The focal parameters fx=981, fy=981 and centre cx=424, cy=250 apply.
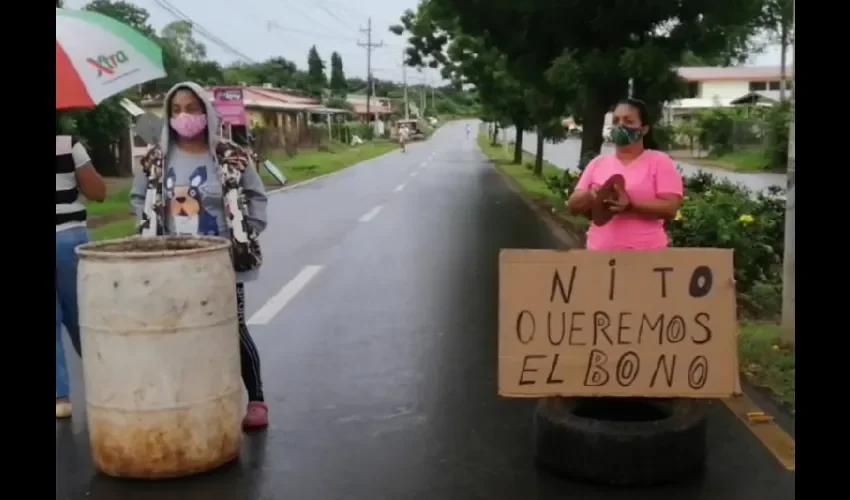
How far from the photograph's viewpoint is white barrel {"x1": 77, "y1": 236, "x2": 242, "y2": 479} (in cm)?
431

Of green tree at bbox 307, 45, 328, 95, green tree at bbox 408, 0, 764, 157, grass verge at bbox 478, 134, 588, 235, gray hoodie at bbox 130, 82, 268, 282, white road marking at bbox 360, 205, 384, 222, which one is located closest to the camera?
gray hoodie at bbox 130, 82, 268, 282

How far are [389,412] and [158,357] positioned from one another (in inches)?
65.6

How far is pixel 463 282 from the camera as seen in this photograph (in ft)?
33.3

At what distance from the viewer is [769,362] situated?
6.37 m

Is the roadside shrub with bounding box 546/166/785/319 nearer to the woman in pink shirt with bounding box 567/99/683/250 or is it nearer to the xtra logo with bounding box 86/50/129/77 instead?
the woman in pink shirt with bounding box 567/99/683/250

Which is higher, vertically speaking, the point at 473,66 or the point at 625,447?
the point at 473,66

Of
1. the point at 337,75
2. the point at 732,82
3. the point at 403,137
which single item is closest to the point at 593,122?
the point at 403,137

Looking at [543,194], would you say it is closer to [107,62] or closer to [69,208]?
[69,208]

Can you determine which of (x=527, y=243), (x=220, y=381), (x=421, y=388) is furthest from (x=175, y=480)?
(x=527, y=243)

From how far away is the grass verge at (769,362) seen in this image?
19.0 feet

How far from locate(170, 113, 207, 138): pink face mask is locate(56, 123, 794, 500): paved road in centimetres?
160

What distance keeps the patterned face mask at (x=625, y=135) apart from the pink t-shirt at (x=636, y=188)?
0.09 m

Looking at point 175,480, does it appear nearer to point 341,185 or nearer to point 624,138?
point 624,138

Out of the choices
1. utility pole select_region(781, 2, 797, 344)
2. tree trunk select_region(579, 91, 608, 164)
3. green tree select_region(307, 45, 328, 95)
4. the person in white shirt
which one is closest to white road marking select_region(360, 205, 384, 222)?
tree trunk select_region(579, 91, 608, 164)
